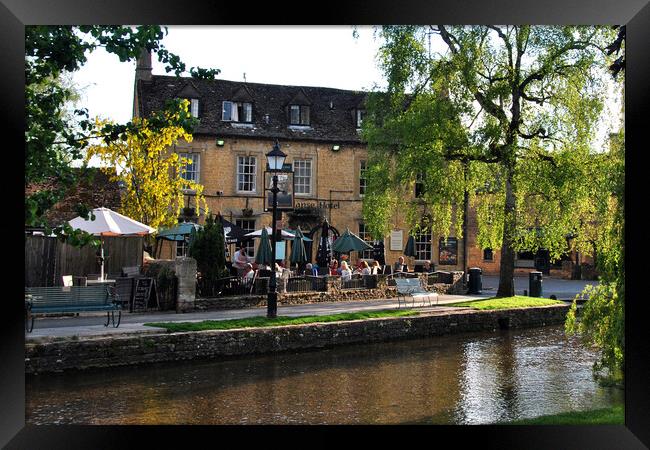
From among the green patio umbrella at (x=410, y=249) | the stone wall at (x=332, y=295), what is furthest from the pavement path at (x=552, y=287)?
Result: the green patio umbrella at (x=410, y=249)

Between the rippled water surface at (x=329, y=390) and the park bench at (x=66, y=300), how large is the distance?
144 cm

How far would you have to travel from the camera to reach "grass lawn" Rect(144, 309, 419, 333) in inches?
461

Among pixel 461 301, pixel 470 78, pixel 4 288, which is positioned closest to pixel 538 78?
pixel 470 78

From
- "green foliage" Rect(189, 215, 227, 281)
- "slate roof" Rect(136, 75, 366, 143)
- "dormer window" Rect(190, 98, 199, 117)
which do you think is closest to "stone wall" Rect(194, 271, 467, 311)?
"green foliage" Rect(189, 215, 227, 281)

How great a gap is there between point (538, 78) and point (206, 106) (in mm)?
13100

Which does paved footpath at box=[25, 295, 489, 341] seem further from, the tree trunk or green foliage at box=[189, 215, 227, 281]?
the tree trunk

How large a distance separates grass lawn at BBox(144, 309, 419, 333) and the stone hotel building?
11703 millimetres

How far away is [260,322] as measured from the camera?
12.8 meters

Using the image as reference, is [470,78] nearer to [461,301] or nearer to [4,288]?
[461,301]

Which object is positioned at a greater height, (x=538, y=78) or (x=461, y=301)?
(x=538, y=78)

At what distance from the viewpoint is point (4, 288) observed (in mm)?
6301

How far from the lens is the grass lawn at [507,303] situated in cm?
1742

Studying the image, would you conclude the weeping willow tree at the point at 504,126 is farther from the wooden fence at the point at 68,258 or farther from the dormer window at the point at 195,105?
the dormer window at the point at 195,105

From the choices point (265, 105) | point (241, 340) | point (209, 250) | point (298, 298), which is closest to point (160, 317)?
point (241, 340)
